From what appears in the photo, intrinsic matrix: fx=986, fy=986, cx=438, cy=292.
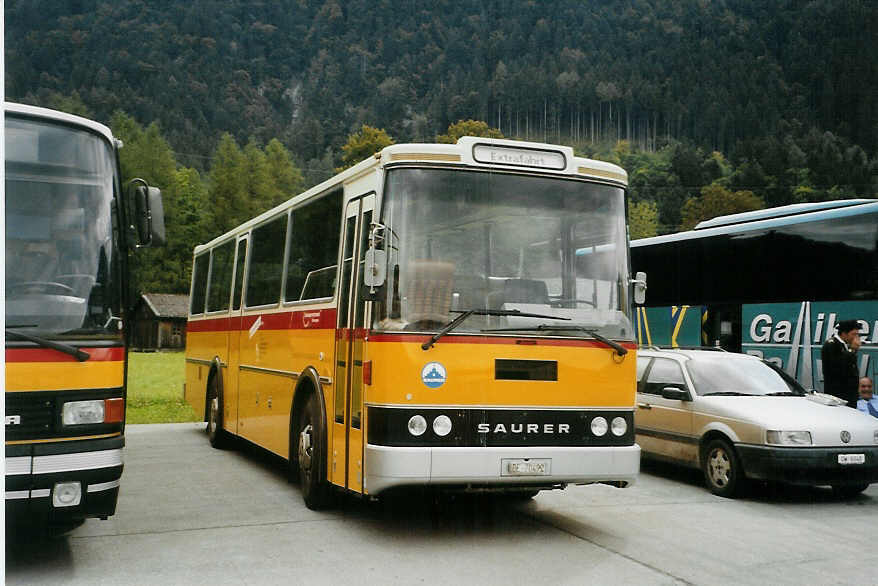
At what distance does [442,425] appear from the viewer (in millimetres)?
7785

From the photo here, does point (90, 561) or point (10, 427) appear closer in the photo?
point (10, 427)

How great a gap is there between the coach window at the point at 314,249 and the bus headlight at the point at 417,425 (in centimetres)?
203

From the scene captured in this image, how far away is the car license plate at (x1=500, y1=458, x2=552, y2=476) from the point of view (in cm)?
783

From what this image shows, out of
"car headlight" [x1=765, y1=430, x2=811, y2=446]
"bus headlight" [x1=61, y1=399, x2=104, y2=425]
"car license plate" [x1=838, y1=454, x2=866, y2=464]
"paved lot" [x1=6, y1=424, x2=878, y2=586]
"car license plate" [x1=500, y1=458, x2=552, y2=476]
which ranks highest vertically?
"bus headlight" [x1=61, y1=399, x2=104, y2=425]

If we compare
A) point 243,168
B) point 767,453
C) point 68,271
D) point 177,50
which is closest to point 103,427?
point 68,271

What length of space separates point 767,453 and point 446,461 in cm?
442

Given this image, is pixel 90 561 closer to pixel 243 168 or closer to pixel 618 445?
pixel 618 445

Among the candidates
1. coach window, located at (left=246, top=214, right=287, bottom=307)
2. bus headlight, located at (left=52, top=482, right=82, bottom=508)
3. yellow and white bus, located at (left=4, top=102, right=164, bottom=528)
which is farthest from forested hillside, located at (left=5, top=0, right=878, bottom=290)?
bus headlight, located at (left=52, top=482, right=82, bottom=508)

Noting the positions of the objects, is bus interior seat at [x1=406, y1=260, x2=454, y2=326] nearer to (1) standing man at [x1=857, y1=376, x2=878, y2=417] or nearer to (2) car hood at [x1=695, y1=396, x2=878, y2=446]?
(2) car hood at [x1=695, y1=396, x2=878, y2=446]

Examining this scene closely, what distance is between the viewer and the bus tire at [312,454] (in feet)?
30.0

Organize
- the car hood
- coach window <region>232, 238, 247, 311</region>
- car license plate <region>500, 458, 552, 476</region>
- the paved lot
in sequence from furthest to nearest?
1. coach window <region>232, 238, 247, 311</region>
2. the car hood
3. car license plate <region>500, 458, 552, 476</region>
4. the paved lot

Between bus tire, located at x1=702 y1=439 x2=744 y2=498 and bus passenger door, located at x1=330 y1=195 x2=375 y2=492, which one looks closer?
bus passenger door, located at x1=330 y1=195 x2=375 y2=492

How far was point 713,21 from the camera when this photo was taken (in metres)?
174

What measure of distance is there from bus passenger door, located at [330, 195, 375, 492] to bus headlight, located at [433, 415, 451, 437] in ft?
2.29
